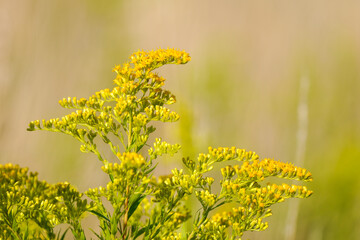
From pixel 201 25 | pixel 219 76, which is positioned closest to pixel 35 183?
pixel 219 76

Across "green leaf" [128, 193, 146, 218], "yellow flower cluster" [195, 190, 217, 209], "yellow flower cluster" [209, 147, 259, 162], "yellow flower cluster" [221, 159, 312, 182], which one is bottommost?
"green leaf" [128, 193, 146, 218]


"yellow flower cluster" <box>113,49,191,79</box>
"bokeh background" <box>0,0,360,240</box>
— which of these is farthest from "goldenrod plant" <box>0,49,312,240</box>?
"bokeh background" <box>0,0,360,240</box>

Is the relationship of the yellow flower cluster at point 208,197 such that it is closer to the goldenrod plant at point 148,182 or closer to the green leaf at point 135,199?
the goldenrod plant at point 148,182

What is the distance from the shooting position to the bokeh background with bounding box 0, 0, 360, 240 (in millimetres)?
1619

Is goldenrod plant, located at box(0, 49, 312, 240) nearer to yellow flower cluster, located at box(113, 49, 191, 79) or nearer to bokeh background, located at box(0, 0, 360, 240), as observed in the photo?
yellow flower cluster, located at box(113, 49, 191, 79)

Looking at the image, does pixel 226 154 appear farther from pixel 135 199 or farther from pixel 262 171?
pixel 135 199

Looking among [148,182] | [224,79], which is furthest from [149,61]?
[224,79]

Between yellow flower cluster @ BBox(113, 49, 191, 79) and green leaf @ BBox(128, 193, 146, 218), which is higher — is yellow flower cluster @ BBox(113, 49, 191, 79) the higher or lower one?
the higher one

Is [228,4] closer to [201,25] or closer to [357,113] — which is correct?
[201,25]

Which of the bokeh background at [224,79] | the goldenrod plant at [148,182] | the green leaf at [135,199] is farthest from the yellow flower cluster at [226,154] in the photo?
the bokeh background at [224,79]

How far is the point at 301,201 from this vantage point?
164cm

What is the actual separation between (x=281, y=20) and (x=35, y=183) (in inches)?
49.6

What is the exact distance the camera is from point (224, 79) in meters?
1.74

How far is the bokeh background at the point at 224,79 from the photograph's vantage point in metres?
1.62
